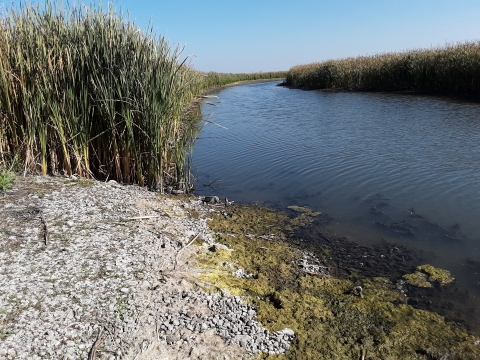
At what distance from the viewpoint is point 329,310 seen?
3.74 metres

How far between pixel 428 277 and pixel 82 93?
5716 mm

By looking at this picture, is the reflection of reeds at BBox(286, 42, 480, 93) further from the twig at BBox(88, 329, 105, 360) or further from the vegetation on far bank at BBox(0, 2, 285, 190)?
the twig at BBox(88, 329, 105, 360)

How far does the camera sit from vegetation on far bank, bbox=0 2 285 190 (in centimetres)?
605

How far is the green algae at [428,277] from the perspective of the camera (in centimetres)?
446

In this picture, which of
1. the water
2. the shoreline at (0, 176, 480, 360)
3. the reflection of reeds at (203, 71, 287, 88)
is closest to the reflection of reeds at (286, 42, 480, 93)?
the water

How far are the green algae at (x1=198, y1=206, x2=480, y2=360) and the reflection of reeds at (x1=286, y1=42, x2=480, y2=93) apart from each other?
810 inches

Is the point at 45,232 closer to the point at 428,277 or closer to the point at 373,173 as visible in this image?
the point at 428,277

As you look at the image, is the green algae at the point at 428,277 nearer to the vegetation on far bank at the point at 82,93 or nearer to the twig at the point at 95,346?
the twig at the point at 95,346

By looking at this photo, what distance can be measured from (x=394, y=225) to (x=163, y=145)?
13.8 ft

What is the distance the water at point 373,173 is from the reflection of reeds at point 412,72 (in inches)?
262

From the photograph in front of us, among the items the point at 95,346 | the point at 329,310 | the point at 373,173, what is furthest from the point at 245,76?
the point at 95,346

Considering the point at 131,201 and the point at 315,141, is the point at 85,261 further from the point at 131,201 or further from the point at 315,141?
the point at 315,141

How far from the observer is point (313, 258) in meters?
4.99

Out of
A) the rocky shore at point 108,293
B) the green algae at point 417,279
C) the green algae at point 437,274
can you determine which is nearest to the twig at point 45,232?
the rocky shore at point 108,293
